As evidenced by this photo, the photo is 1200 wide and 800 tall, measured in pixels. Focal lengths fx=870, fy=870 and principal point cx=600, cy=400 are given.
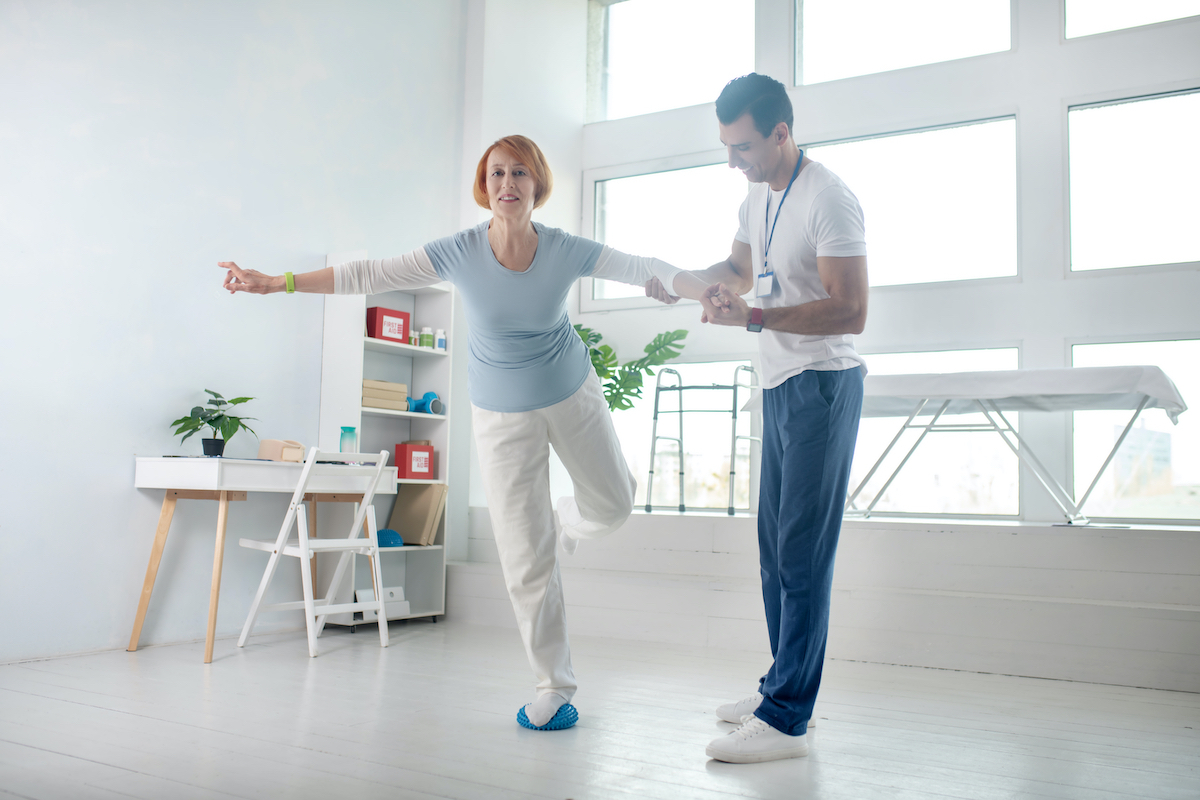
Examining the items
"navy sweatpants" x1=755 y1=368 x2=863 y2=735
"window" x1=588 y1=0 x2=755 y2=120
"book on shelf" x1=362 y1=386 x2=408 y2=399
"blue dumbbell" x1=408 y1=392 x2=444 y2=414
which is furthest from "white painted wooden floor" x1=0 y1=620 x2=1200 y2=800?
"window" x1=588 y1=0 x2=755 y2=120

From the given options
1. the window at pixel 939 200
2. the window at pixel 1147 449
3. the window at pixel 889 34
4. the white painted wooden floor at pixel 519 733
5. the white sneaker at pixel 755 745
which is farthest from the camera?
the window at pixel 889 34

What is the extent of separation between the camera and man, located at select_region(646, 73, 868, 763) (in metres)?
2.00

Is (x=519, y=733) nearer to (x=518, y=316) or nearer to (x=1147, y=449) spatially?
(x=518, y=316)

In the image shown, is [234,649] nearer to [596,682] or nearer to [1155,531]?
[596,682]

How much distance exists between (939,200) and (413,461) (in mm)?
3401

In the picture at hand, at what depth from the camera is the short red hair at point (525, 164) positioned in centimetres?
223

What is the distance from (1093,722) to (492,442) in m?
1.89

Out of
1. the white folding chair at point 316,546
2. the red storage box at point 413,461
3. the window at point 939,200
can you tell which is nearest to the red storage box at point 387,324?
the red storage box at point 413,461

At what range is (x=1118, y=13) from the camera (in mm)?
4801

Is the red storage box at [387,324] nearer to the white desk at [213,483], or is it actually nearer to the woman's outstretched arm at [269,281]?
the white desk at [213,483]

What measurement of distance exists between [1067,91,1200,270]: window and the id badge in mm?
3355

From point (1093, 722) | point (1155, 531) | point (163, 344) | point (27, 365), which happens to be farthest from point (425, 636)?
point (1155, 531)

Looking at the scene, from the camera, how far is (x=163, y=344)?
3506 mm

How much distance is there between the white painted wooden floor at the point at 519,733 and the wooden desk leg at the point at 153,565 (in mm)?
91
